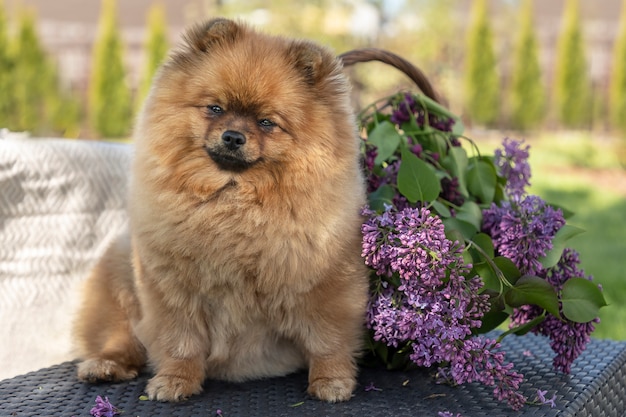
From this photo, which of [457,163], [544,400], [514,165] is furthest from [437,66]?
[544,400]

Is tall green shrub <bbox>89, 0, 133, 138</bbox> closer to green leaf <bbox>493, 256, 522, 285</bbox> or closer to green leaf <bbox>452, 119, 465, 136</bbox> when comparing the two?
green leaf <bbox>452, 119, 465, 136</bbox>

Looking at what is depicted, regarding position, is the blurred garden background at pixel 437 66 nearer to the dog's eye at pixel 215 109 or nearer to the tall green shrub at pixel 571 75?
the tall green shrub at pixel 571 75

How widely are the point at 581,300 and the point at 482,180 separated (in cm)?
57

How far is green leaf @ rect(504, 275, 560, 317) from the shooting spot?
197cm

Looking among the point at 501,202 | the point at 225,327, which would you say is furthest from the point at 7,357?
the point at 501,202

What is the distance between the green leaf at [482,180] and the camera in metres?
2.41

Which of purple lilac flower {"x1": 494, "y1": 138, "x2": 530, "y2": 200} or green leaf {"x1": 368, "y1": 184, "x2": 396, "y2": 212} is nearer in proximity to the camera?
green leaf {"x1": 368, "y1": 184, "x2": 396, "y2": 212}

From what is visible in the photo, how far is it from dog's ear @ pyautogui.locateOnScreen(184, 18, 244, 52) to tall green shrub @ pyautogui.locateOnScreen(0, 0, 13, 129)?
9089 mm

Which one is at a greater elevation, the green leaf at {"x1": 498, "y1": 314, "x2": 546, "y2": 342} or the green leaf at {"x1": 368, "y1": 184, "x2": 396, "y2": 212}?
the green leaf at {"x1": 368, "y1": 184, "x2": 396, "y2": 212}

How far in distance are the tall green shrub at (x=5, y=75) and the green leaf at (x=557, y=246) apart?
9649 millimetres

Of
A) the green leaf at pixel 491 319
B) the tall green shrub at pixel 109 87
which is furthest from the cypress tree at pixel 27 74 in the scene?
the green leaf at pixel 491 319

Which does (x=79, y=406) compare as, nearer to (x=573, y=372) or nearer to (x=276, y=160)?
(x=276, y=160)

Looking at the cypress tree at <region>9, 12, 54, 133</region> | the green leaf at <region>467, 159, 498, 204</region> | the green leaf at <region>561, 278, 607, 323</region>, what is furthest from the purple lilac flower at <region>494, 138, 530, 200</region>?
the cypress tree at <region>9, 12, 54, 133</region>

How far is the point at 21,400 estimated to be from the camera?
1.92 metres
